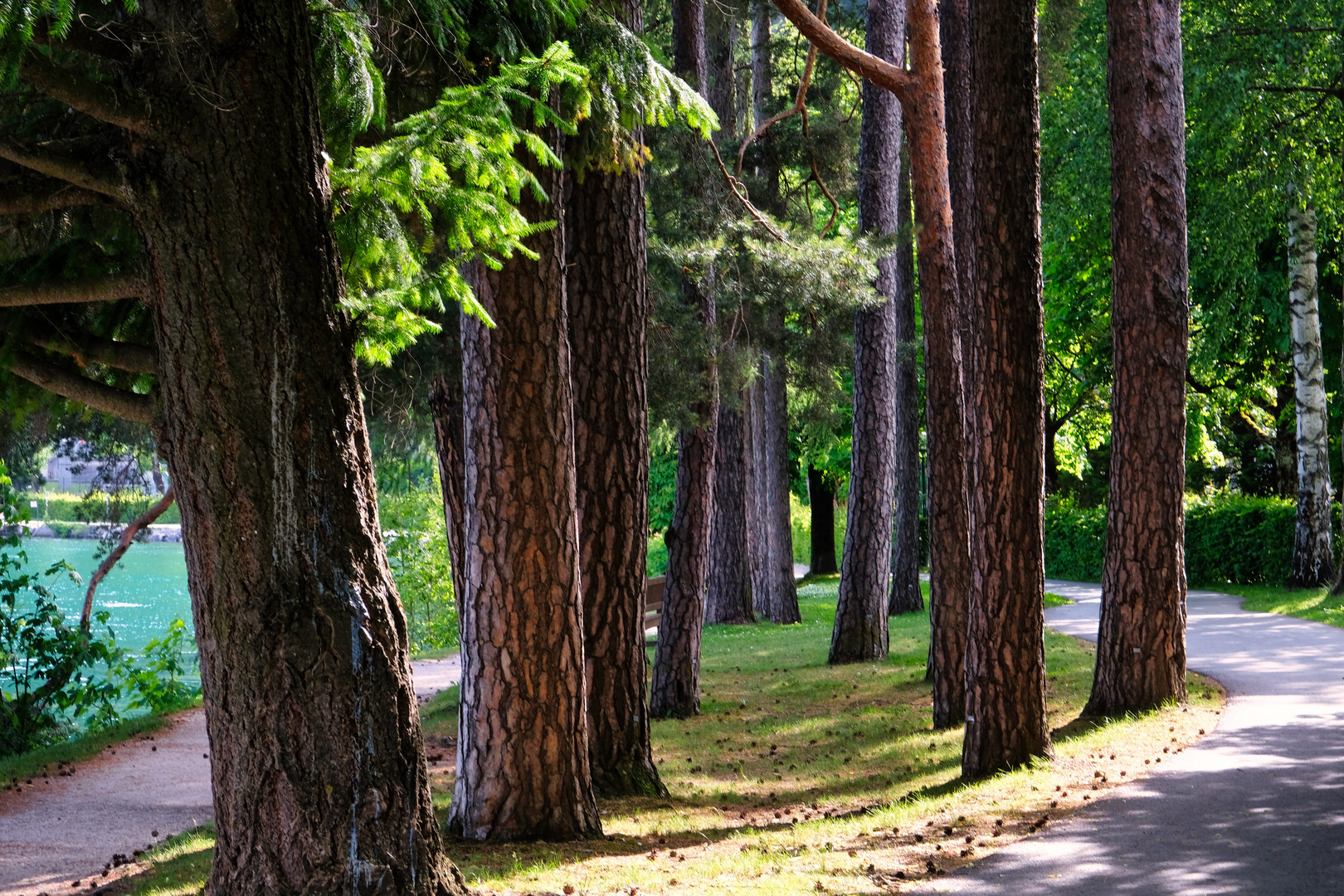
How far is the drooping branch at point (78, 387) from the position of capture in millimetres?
4574

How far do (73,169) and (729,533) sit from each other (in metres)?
16.1

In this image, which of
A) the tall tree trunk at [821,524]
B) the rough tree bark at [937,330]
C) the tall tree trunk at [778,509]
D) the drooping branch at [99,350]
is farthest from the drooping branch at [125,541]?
the tall tree trunk at [821,524]

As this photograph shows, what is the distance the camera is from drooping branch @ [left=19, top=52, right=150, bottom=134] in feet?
12.7

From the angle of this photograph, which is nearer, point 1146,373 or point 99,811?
point 99,811

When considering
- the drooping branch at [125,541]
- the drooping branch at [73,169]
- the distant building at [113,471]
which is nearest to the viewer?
the drooping branch at [73,169]

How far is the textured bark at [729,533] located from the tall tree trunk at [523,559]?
11.7m

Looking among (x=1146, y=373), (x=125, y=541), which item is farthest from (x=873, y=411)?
(x=125, y=541)

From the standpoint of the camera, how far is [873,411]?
14.1 meters

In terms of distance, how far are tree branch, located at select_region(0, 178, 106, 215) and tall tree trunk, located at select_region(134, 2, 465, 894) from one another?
1.89ft

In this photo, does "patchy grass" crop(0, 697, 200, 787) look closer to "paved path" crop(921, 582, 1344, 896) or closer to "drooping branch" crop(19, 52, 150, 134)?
"drooping branch" crop(19, 52, 150, 134)

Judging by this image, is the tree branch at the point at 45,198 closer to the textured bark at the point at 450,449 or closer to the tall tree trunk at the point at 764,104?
the textured bark at the point at 450,449

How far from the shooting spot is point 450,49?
576cm

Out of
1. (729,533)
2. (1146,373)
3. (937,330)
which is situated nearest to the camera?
(1146,373)

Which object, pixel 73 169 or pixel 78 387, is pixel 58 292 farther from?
pixel 73 169
